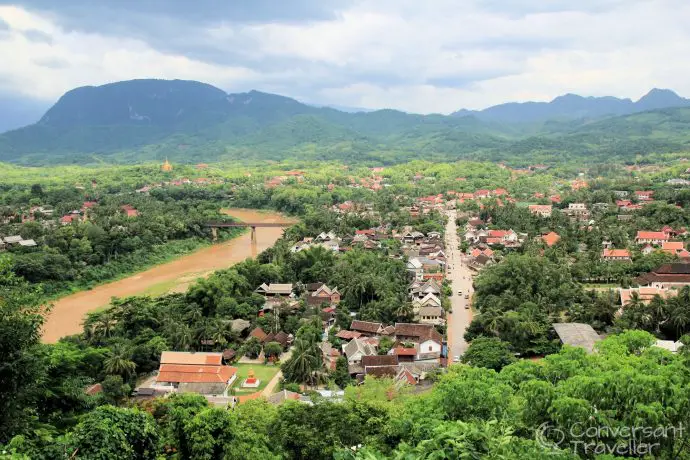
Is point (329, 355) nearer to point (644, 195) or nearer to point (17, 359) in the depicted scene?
point (17, 359)

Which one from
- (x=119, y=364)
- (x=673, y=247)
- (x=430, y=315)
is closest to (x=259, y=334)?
(x=119, y=364)

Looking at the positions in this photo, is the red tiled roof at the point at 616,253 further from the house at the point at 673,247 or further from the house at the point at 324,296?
the house at the point at 324,296

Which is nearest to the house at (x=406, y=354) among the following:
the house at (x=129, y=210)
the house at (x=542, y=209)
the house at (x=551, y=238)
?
the house at (x=551, y=238)

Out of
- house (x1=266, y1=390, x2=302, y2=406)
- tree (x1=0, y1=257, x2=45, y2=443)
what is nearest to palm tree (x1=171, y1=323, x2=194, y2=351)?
house (x1=266, y1=390, x2=302, y2=406)

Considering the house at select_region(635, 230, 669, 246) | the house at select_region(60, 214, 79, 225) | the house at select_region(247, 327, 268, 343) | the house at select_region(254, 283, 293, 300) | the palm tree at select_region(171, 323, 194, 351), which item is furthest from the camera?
the house at select_region(60, 214, 79, 225)

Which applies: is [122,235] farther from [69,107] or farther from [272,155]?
[69,107]

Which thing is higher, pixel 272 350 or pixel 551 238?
pixel 551 238

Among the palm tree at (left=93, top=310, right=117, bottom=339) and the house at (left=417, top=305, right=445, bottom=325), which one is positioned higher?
the palm tree at (left=93, top=310, right=117, bottom=339)

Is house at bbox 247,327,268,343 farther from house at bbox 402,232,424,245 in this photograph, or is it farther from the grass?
house at bbox 402,232,424,245
